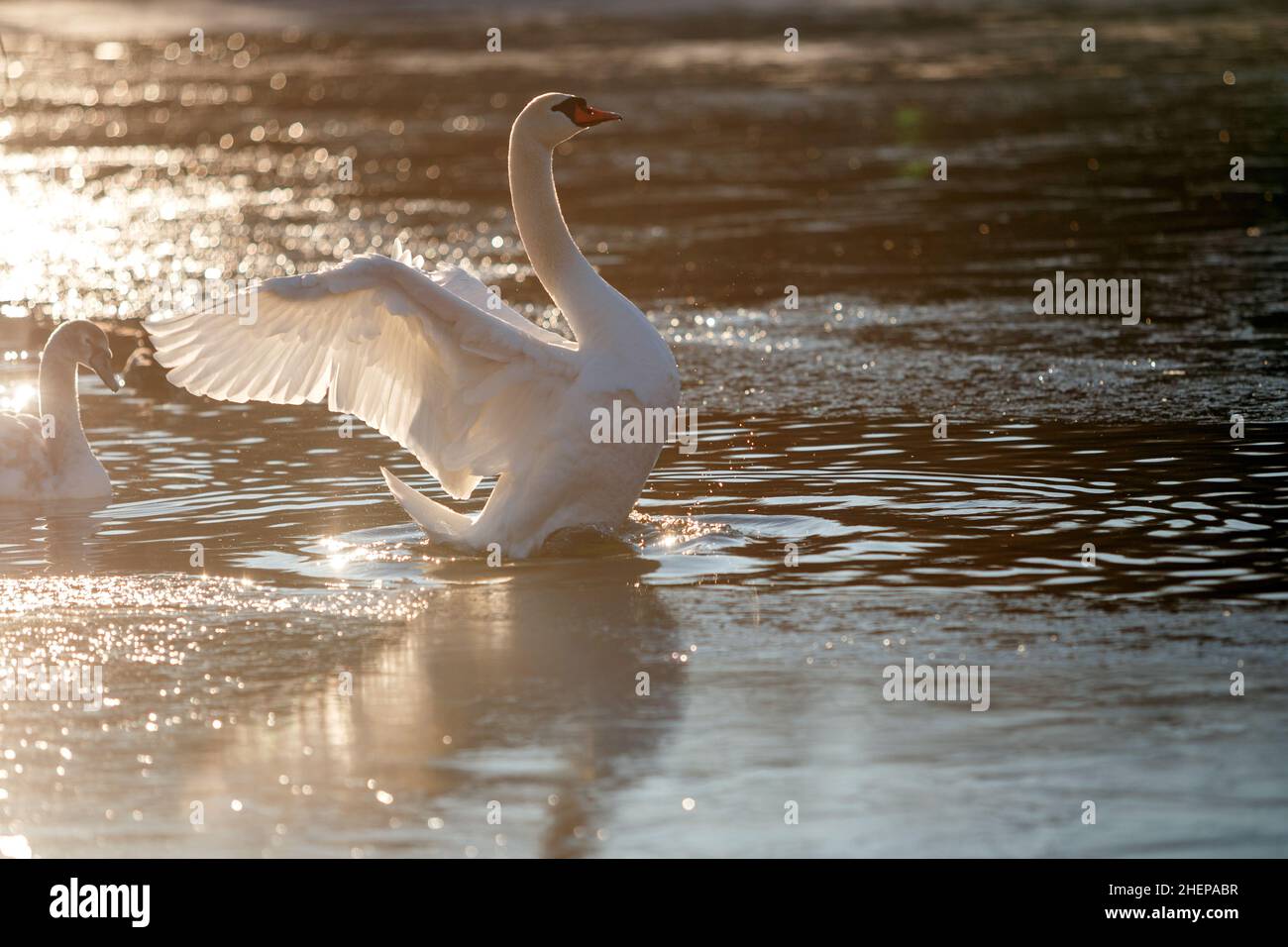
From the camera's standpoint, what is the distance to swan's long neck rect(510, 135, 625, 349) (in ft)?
27.5

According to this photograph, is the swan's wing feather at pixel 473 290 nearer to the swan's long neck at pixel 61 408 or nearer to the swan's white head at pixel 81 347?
the swan's long neck at pixel 61 408

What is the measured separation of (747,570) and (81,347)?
4681 millimetres

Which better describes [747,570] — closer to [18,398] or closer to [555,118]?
[555,118]

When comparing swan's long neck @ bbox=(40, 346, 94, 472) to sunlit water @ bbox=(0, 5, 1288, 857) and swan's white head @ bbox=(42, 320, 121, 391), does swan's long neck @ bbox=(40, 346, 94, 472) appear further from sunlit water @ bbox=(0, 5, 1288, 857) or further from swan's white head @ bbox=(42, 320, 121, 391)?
sunlit water @ bbox=(0, 5, 1288, 857)

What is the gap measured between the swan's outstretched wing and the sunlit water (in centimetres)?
59

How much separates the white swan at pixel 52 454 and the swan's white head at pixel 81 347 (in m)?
0.17

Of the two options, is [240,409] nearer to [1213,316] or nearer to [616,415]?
[616,415]

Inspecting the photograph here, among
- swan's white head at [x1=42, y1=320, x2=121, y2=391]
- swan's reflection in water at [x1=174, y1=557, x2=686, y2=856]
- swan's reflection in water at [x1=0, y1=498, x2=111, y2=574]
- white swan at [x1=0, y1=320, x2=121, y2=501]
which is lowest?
swan's reflection in water at [x1=174, y1=557, x2=686, y2=856]

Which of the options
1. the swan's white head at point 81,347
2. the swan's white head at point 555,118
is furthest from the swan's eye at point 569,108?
the swan's white head at point 81,347

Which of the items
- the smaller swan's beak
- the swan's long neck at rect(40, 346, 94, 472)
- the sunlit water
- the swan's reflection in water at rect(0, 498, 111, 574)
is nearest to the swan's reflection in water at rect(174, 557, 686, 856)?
the sunlit water

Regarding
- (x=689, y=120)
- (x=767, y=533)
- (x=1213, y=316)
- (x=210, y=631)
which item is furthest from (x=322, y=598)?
(x=689, y=120)

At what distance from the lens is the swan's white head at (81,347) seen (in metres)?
10.9

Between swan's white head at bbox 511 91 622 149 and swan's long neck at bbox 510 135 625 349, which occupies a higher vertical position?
swan's white head at bbox 511 91 622 149
